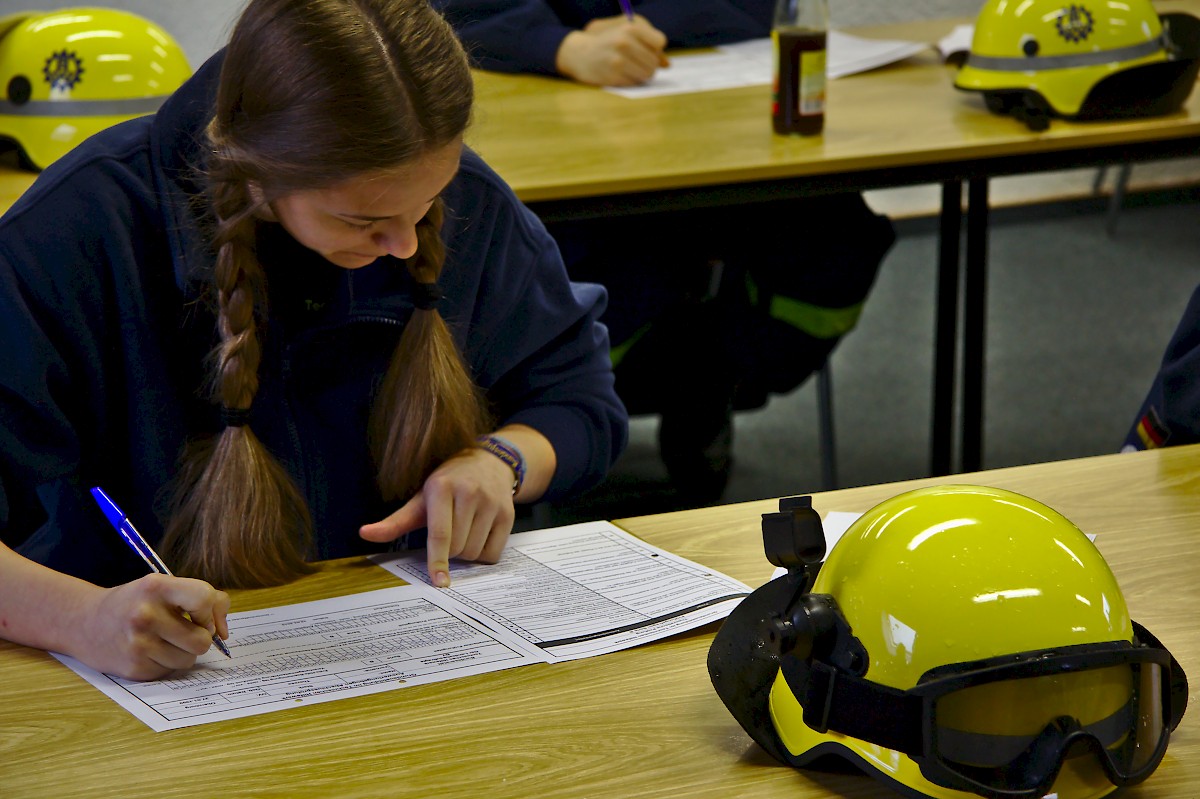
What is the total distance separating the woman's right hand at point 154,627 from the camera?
874 millimetres

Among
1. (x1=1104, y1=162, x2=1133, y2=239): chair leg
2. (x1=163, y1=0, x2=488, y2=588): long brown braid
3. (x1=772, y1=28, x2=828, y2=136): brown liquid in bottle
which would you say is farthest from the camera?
(x1=1104, y1=162, x2=1133, y2=239): chair leg

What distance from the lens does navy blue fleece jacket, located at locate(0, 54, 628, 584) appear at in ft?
3.56

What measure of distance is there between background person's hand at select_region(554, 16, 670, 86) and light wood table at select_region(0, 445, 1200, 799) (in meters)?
1.57

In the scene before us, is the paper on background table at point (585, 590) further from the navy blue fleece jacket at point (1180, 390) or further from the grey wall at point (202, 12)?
the grey wall at point (202, 12)

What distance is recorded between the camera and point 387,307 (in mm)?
1223

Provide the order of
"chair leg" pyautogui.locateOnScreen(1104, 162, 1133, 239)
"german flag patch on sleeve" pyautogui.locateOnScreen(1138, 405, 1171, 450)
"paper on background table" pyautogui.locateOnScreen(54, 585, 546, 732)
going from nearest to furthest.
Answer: "paper on background table" pyautogui.locateOnScreen(54, 585, 546, 732)
"german flag patch on sleeve" pyautogui.locateOnScreen(1138, 405, 1171, 450)
"chair leg" pyautogui.locateOnScreen(1104, 162, 1133, 239)

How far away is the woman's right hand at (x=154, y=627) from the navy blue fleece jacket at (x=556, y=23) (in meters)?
1.64

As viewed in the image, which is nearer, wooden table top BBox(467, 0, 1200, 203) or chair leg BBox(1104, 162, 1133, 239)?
wooden table top BBox(467, 0, 1200, 203)

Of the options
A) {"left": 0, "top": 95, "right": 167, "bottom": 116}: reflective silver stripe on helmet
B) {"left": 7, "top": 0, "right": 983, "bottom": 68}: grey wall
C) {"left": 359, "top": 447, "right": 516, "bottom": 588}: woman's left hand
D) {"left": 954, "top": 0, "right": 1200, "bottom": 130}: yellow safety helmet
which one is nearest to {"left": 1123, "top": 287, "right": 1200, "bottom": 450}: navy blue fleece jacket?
{"left": 359, "top": 447, "right": 516, "bottom": 588}: woman's left hand

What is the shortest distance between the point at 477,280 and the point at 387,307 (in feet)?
0.33

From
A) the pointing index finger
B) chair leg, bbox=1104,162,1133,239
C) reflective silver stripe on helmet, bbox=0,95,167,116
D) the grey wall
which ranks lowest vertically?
chair leg, bbox=1104,162,1133,239

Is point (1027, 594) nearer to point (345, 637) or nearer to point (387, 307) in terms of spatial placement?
point (345, 637)

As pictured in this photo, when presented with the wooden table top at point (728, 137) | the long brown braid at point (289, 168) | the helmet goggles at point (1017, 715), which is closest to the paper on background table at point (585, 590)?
the long brown braid at point (289, 168)

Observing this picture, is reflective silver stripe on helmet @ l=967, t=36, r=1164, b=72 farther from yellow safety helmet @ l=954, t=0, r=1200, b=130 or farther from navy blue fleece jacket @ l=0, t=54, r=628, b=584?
navy blue fleece jacket @ l=0, t=54, r=628, b=584
